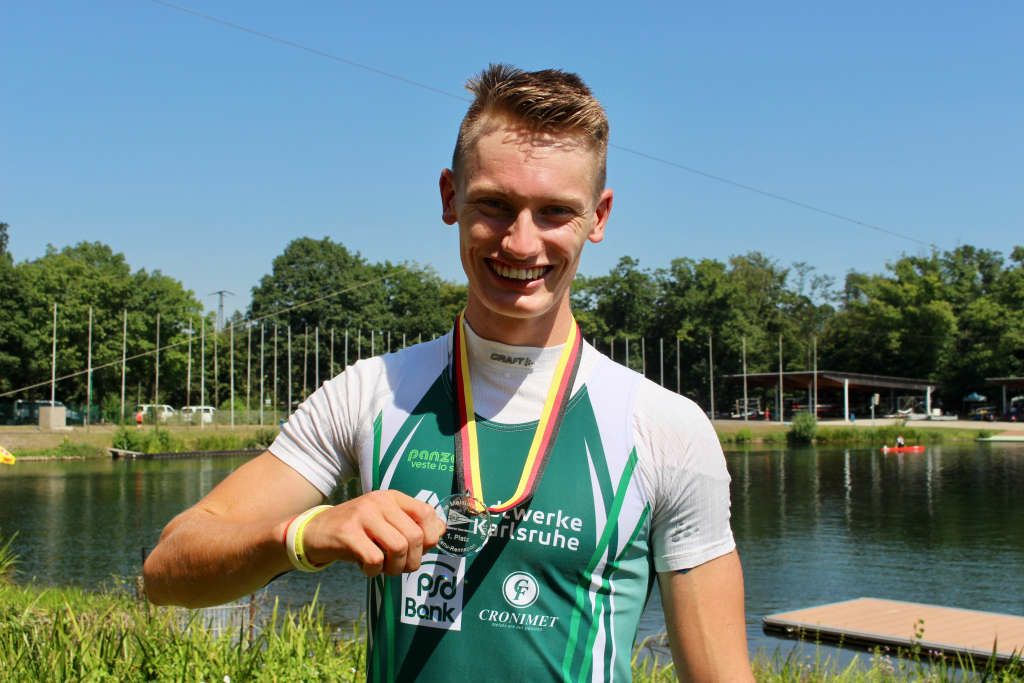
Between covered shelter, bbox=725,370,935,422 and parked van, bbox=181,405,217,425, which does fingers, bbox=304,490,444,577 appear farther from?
covered shelter, bbox=725,370,935,422

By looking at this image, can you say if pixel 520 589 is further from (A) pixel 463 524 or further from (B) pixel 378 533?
(B) pixel 378 533

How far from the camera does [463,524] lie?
209 cm

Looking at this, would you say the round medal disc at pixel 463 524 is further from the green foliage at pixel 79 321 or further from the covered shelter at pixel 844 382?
the covered shelter at pixel 844 382

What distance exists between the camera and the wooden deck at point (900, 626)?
45.6 ft

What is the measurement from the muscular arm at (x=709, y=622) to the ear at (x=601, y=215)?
80cm

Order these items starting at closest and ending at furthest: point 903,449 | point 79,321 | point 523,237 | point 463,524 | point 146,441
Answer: point 463,524
point 523,237
point 146,441
point 903,449
point 79,321

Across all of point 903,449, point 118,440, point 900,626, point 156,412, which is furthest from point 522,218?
point 903,449

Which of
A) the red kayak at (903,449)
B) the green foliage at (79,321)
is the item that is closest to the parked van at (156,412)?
the green foliage at (79,321)

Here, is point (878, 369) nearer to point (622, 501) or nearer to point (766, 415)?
point (766, 415)

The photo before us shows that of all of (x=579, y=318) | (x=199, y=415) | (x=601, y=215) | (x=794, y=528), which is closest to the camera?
(x=601, y=215)

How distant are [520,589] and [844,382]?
84652 mm

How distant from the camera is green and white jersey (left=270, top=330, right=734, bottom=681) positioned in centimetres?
209

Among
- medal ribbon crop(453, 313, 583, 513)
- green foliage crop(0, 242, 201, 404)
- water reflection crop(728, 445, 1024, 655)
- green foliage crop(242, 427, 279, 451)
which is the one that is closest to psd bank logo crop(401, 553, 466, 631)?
medal ribbon crop(453, 313, 583, 513)

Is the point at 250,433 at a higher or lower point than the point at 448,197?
lower
